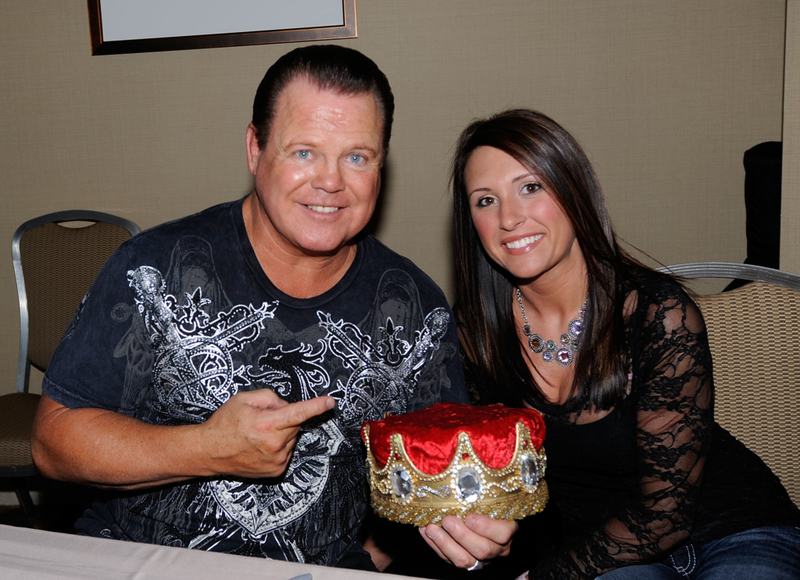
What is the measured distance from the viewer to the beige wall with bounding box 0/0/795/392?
2.88 m

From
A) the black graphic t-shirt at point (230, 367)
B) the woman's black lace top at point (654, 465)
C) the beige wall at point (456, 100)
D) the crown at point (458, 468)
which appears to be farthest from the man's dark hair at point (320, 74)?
the beige wall at point (456, 100)

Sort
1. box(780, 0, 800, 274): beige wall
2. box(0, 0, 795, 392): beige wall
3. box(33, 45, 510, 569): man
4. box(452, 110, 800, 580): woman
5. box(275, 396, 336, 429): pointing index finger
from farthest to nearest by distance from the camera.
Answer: box(0, 0, 795, 392): beige wall → box(780, 0, 800, 274): beige wall → box(452, 110, 800, 580): woman → box(33, 45, 510, 569): man → box(275, 396, 336, 429): pointing index finger

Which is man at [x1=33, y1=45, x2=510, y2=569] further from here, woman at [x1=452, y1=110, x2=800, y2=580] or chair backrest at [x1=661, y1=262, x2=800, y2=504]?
chair backrest at [x1=661, y1=262, x2=800, y2=504]

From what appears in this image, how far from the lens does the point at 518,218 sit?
5.62ft

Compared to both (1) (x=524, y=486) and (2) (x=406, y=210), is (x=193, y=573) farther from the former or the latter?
(2) (x=406, y=210)

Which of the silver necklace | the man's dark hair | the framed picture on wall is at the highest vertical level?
the framed picture on wall

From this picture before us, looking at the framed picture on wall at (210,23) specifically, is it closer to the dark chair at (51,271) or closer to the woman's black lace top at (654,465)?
the dark chair at (51,271)

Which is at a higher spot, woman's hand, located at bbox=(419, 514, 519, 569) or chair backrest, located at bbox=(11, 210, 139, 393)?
chair backrest, located at bbox=(11, 210, 139, 393)

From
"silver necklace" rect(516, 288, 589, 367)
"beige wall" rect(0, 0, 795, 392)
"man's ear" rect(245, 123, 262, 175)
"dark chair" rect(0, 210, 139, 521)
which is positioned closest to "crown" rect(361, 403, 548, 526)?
"silver necklace" rect(516, 288, 589, 367)

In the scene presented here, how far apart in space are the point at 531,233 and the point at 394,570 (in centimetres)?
104

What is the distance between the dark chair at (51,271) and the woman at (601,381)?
194 cm

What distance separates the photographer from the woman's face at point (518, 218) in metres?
1.72

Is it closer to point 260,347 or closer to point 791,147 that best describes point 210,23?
point 260,347

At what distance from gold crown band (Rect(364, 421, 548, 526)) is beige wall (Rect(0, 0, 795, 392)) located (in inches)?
74.2
